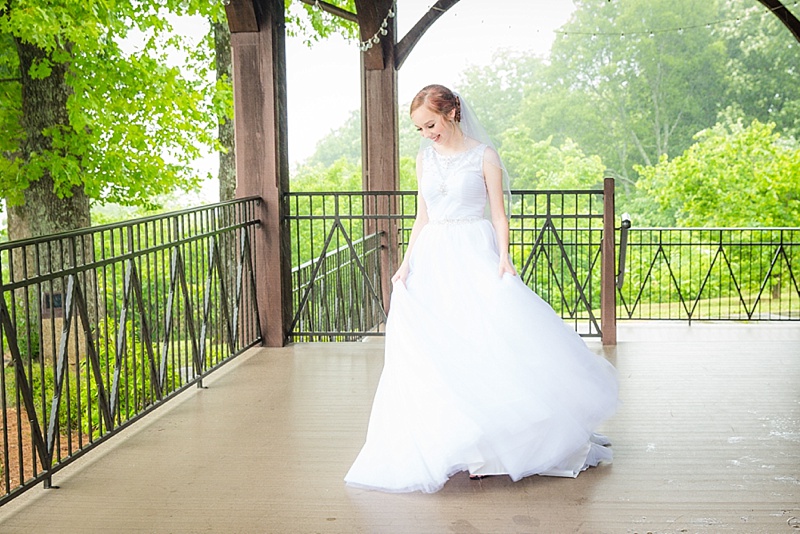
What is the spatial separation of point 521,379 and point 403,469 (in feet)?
1.86

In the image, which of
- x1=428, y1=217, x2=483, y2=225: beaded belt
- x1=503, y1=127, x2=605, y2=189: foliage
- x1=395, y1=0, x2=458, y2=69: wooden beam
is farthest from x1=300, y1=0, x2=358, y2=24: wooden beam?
x1=503, y1=127, x2=605, y2=189: foliage

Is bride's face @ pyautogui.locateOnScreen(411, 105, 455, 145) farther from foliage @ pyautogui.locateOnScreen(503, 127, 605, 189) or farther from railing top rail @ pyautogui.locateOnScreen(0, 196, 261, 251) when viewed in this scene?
foliage @ pyautogui.locateOnScreen(503, 127, 605, 189)

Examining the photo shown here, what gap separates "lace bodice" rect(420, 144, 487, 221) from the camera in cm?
400

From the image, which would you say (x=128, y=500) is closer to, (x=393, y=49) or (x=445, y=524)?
(x=445, y=524)

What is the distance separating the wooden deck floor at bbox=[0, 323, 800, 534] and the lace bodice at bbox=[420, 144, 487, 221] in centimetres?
112

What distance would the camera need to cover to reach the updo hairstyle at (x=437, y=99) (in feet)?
12.6

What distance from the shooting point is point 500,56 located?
991 inches

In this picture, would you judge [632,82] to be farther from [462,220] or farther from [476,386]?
[476,386]

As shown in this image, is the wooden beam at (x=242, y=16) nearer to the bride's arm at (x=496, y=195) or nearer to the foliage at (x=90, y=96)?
the bride's arm at (x=496, y=195)

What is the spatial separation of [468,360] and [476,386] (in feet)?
0.37

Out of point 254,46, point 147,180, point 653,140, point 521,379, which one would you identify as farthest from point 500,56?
point 521,379

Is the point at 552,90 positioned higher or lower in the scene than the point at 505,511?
higher

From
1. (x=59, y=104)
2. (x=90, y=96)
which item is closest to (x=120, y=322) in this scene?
(x=90, y=96)

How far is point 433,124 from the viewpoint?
12.9 ft
